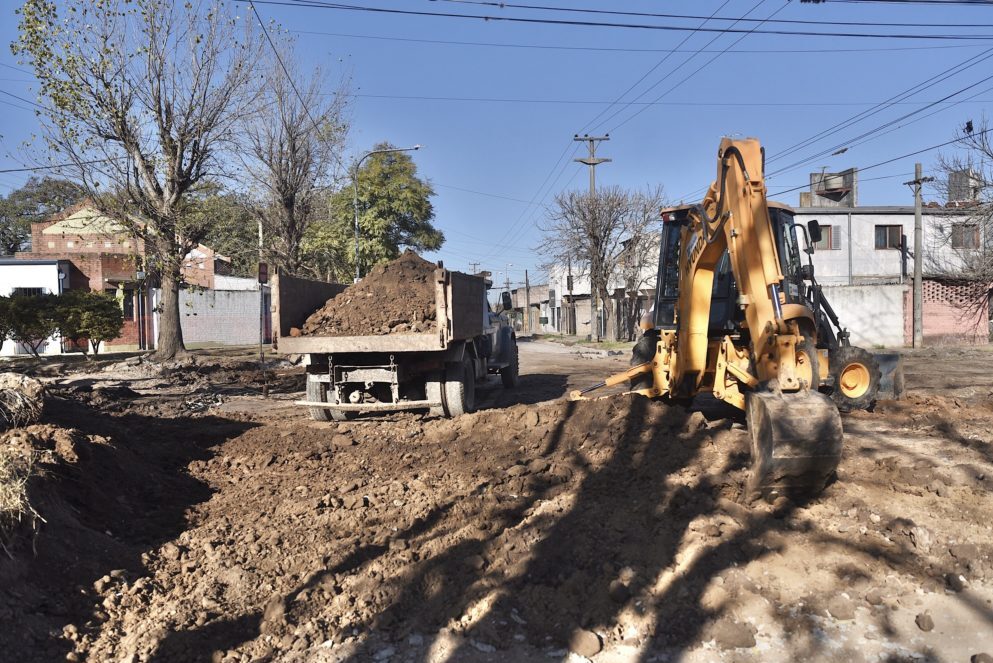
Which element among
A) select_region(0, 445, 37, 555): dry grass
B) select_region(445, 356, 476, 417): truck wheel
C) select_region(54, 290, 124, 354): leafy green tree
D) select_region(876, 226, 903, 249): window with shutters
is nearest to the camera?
select_region(0, 445, 37, 555): dry grass

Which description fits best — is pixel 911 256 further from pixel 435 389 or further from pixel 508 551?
pixel 508 551

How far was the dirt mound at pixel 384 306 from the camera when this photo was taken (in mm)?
9820

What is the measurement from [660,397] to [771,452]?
4.33 meters

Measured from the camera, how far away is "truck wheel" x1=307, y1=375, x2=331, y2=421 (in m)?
10.2

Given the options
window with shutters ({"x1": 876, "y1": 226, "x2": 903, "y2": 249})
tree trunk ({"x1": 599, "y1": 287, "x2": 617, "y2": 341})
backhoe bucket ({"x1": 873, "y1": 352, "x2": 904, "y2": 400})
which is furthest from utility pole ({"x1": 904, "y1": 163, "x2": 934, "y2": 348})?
backhoe bucket ({"x1": 873, "y1": 352, "x2": 904, "y2": 400})

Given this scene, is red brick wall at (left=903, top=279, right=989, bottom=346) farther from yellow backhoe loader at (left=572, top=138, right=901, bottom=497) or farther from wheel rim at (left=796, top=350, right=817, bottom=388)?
wheel rim at (left=796, top=350, right=817, bottom=388)

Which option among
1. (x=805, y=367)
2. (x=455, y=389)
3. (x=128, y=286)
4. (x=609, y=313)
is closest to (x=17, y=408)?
(x=455, y=389)

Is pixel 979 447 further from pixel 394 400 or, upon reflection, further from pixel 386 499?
pixel 394 400

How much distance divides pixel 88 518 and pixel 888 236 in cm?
3628

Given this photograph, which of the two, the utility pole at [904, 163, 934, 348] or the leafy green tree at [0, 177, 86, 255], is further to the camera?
the leafy green tree at [0, 177, 86, 255]

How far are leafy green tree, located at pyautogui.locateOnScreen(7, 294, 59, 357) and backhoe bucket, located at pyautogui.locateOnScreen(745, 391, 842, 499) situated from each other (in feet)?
63.0

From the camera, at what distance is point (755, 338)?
17.8 ft

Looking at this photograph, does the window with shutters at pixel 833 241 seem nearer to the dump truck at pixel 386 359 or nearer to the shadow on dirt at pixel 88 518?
the dump truck at pixel 386 359

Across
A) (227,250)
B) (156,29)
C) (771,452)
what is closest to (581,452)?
(771,452)
